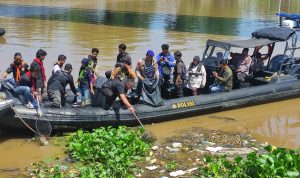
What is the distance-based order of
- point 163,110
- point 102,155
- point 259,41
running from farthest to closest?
point 259,41 < point 163,110 < point 102,155

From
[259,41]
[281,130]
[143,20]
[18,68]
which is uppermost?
[259,41]

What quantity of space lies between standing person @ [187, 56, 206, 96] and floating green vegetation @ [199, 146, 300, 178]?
4.43 m

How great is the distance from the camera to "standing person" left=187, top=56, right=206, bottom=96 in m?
12.0

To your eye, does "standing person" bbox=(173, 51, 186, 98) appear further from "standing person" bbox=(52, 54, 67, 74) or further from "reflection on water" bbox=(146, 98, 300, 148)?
"standing person" bbox=(52, 54, 67, 74)

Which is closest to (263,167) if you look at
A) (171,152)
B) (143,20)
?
(171,152)

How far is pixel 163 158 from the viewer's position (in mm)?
9008

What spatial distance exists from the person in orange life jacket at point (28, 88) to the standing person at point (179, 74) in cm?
330

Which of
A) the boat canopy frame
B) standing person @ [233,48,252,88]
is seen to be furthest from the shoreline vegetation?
the boat canopy frame

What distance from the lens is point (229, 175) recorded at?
7383 millimetres

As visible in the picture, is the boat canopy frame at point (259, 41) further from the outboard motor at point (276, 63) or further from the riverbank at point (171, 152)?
the riverbank at point (171, 152)

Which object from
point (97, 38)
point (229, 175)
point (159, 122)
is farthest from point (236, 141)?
point (97, 38)

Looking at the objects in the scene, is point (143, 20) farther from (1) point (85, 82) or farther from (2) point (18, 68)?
(1) point (85, 82)

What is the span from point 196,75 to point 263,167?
535cm

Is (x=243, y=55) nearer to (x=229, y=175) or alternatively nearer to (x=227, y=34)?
(x=229, y=175)
